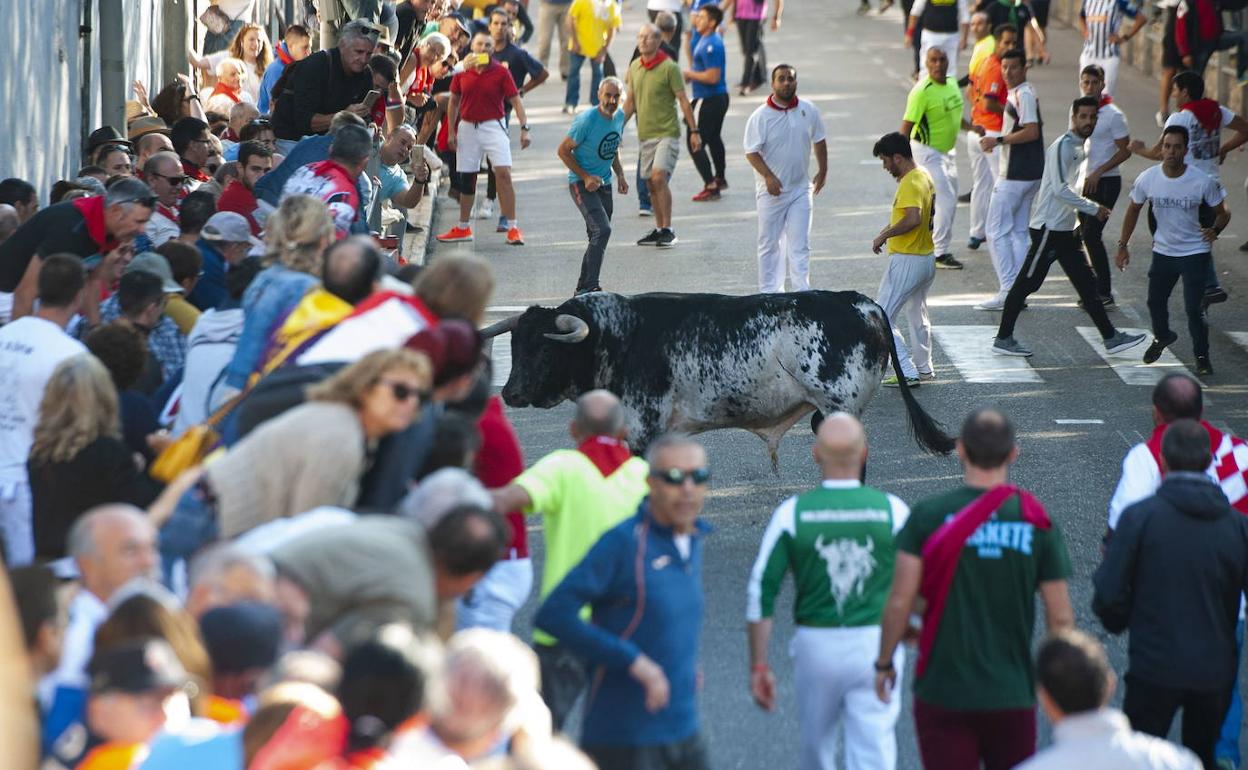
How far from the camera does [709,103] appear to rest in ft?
71.9

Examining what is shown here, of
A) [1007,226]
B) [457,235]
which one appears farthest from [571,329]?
[457,235]

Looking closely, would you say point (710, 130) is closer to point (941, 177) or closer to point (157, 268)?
point (941, 177)

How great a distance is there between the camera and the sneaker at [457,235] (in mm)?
19125

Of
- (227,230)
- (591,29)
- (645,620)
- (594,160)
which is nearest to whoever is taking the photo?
(645,620)

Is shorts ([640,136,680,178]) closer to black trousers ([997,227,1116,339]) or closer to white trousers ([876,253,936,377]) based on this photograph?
black trousers ([997,227,1116,339])

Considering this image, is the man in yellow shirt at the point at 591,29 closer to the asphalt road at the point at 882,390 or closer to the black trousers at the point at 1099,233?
the asphalt road at the point at 882,390

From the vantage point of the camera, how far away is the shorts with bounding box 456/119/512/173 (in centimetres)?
1914

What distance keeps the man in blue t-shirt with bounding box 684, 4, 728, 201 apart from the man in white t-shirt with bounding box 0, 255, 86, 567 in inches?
570

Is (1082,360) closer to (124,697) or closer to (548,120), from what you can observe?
(124,697)

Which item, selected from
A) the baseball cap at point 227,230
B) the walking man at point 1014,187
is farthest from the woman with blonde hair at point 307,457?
the walking man at point 1014,187

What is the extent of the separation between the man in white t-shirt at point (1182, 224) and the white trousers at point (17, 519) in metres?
9.60

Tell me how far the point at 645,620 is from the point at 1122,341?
31.7 ft

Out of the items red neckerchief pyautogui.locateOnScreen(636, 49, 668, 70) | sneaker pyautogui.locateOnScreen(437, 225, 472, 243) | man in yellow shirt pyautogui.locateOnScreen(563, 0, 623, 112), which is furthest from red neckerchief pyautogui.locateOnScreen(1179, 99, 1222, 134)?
man in yellow shirt pyautogui.locateOnScreen(563, 0, 623, 112)

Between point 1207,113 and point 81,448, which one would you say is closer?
point 81,448
